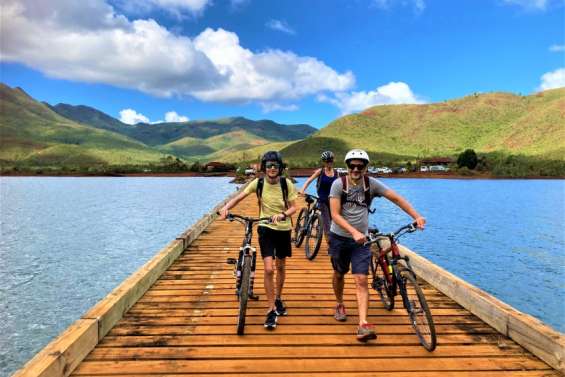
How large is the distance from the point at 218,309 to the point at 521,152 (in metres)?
140

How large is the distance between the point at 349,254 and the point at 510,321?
2.12 m

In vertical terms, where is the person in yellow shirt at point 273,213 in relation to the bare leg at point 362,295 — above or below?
above

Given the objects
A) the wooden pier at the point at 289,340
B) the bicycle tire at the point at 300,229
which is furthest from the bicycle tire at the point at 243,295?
the bicycle tire at the point at 300,229

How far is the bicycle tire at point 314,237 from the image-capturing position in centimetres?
960

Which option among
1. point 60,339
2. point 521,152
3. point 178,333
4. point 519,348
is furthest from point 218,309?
point 521,152

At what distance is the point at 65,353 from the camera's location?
399cm

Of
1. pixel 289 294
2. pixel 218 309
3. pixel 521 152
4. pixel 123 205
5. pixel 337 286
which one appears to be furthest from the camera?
pixel 521 152

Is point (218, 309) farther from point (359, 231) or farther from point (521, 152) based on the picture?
point (521, 152)

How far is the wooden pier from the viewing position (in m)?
4.24

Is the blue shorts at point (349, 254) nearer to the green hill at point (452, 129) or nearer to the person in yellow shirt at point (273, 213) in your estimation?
the person in yellow shirt at point (273, 213)

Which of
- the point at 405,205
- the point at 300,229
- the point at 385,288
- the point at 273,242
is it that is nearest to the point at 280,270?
the point at 273,242

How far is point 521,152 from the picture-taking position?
12425cm

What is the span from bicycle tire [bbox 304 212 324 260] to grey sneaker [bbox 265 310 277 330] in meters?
4.21

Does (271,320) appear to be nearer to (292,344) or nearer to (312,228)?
(292,344)
